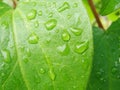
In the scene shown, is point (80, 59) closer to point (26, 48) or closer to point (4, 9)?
point (26, 48)

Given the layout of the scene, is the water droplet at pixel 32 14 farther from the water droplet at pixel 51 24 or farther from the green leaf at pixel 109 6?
the green leaf at pixel 109 6

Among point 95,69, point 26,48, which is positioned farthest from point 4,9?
point 95,69

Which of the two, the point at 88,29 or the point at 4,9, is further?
the point at 4,9

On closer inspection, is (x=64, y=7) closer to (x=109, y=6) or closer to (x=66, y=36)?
(x=66, y=36)

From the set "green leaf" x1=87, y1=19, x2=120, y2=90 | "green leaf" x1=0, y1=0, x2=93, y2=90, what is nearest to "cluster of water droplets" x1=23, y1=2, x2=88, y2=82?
"green leaf" x1=0, y1=0, x2=93, y2=90

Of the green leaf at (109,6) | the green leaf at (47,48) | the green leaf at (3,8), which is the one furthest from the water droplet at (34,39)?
the green leaf at (109,6)

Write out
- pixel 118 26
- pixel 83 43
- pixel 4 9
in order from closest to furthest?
pixel 83 43 < pixel 4 9 < pixel 118 26
